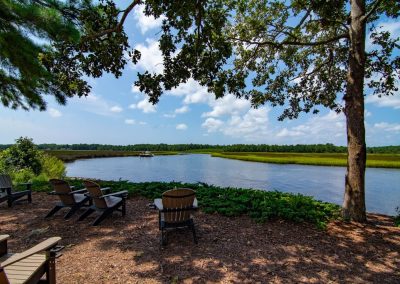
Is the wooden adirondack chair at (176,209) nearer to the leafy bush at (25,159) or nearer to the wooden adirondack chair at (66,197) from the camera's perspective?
the wooden adirondack chair at (66,197)

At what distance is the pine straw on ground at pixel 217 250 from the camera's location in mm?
4238

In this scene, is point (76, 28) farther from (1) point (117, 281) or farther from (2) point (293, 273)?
(2) point (293, 273)

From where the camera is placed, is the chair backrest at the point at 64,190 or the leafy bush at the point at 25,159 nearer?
the chair backrest at the point at 64,190

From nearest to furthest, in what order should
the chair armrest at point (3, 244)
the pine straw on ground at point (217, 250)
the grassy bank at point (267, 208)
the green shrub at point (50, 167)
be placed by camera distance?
the chair armrest at point (3, 244), the pine straw on ground at point (217, 250), the grassy bank at point (267, 208), the green shrub at point (50, 167)

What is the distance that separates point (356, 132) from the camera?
272 inches

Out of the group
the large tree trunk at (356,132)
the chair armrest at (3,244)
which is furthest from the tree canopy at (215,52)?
the chair armrest at (3,244)

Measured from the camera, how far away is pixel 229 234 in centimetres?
585

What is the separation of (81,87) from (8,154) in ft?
41.6

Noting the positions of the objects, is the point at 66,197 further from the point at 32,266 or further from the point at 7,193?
the point at 32,266

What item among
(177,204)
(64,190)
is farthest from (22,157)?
(177,204)

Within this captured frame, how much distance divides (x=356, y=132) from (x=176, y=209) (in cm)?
486

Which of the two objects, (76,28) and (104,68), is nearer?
(104,68)

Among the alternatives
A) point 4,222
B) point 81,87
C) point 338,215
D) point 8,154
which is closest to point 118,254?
point 4,222

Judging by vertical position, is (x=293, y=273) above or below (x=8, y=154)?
below
